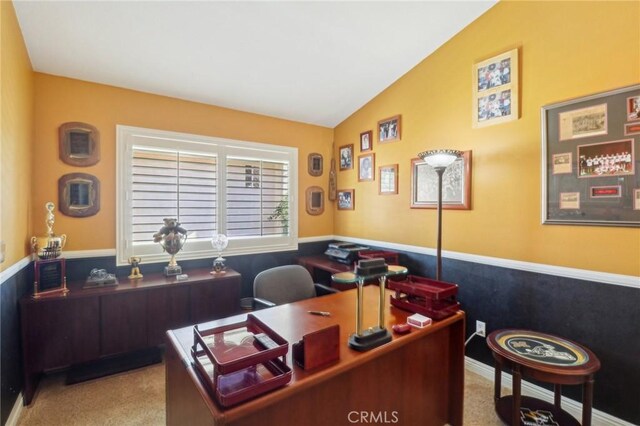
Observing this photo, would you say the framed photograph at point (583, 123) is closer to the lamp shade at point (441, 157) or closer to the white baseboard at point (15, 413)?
the lamp shade at point (441, 157)

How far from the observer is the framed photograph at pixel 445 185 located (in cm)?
254

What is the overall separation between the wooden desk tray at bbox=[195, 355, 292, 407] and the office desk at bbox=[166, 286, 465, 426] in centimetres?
2

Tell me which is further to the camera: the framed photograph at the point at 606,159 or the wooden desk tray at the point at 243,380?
the framed photograph at the point at 606,159

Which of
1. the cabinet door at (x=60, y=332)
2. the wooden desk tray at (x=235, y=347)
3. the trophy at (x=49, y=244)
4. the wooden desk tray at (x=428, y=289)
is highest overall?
the trophy at (x=49, y=244)

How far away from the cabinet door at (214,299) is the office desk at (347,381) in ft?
3.98

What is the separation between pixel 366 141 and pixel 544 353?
2.58m

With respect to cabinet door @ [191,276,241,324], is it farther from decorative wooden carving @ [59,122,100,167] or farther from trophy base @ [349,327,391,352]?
trophy base @ [349,327,391,352]

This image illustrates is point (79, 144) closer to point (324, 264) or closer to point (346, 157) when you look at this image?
point (324, 264)

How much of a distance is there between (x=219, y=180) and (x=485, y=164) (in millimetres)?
2572

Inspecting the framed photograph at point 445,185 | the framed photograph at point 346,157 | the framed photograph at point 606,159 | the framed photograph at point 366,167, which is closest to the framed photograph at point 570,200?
the framed photograph at point 606,159

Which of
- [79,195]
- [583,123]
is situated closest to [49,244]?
[79,195]

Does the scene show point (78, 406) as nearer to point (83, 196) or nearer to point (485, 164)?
point (83, 196)

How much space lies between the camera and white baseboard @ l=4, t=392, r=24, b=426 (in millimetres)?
1816

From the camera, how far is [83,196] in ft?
8.38
